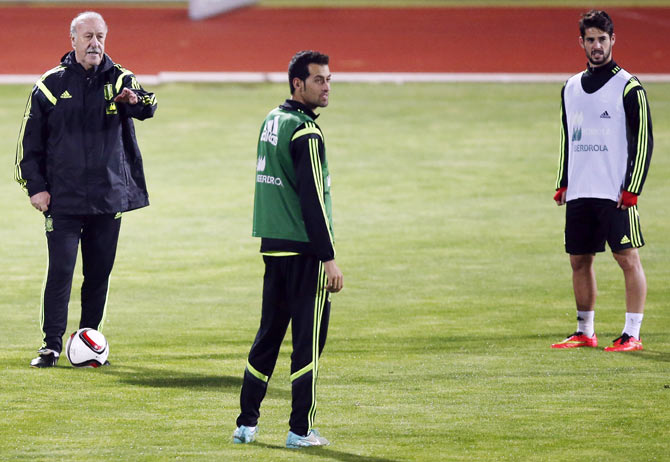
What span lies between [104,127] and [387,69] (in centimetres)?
1897

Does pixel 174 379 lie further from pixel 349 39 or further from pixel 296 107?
pixel 349 39

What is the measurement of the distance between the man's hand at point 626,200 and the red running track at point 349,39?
18263 mm

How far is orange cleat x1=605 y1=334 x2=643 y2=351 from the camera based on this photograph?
8383mm

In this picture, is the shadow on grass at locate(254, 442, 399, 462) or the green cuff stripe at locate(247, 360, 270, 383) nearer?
the shadow on grass at locate(254, 442, 399, 462)

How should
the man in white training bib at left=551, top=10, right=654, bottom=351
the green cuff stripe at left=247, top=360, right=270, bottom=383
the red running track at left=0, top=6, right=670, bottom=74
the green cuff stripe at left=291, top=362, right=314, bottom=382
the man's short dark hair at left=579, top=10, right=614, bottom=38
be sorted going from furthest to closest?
the red running track at left=0, top=6, right=670, bottom=74
the man in white training bib at left=551, top=10, right=654, bottom=351
the man's short dark hair at left=579, top=10, right=614, bottom=38
the green cuff stripe at left=247, top=360, right=270, bottom=383
the green cuff stripe at left=291, top=362, right=314, bottom=382

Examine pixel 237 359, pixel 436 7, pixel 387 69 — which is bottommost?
pixel 237 359

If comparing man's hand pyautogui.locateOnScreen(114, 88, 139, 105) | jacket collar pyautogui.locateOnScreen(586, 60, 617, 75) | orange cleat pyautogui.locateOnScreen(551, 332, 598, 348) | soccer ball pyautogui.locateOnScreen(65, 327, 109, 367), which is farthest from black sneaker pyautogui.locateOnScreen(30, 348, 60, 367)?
jacket collar pyautogui.locateOnScreen(586, 60, 617, 75)

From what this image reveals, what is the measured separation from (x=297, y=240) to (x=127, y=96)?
2.14m

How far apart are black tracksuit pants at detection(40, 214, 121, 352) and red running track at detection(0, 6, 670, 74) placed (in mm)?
17962

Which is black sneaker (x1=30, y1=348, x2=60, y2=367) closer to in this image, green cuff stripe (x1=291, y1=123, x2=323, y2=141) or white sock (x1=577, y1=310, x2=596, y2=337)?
green cuff stripe (x1=291, y1=123, x2=323, y2=141)

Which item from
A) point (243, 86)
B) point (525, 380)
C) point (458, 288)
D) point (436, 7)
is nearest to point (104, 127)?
point (525, 380)

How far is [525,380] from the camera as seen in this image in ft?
25.0

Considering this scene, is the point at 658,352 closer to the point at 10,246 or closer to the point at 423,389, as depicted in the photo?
the point at 423,389

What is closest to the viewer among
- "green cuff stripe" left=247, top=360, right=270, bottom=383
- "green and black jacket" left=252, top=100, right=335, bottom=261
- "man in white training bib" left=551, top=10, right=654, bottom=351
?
"green and black jacket" left=252, top=100, right=335, bottom=261
